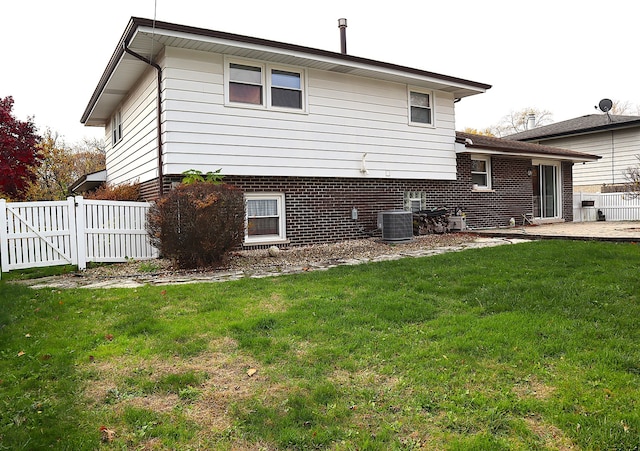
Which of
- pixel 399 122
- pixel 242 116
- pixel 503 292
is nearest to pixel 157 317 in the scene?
pixel 503 292

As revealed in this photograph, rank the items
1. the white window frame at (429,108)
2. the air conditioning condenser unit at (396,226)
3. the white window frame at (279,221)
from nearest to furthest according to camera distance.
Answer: the white window frame at (279,221) → the air conditioning condenser unit at (396,226) → the white window frame at (429,108)

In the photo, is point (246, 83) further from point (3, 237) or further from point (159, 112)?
point (3, 237)

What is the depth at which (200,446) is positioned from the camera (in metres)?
2.34

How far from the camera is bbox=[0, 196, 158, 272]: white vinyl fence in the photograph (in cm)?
741

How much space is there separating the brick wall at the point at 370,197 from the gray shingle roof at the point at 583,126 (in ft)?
20.8

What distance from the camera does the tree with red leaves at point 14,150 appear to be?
12531mm

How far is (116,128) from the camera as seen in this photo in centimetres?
1417

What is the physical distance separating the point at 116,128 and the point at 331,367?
44.4 feet

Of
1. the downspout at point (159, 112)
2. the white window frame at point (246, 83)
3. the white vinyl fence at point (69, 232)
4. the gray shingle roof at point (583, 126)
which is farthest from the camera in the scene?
the gray shingle roof at point (583, 126)

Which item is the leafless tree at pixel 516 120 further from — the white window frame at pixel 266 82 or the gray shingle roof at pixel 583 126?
the white window frame at pixel 266 82

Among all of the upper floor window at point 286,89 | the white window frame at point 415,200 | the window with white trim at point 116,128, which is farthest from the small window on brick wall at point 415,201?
the window with white trim at point 116,128

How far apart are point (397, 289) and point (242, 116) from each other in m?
5.91

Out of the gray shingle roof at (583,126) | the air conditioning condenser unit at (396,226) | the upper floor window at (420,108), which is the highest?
the gray shingle roof at (583,126)

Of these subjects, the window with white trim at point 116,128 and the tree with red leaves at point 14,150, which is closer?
the tree with red leaves at point 14,150
